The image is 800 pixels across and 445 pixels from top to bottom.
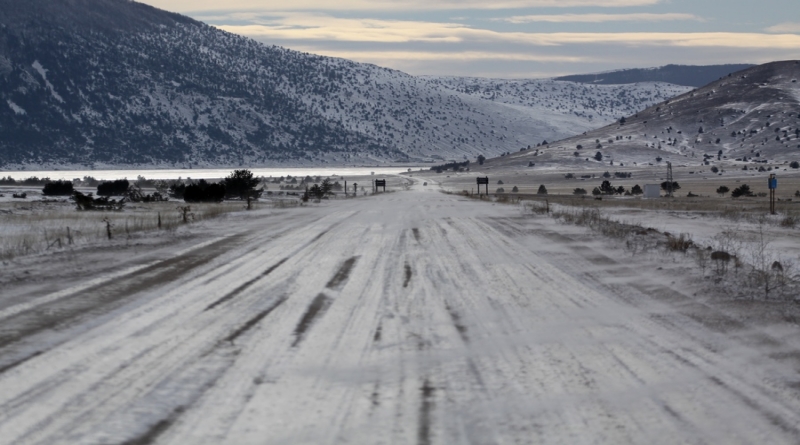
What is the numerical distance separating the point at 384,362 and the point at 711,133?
167m

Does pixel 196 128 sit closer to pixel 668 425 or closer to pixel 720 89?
pixel 720 89

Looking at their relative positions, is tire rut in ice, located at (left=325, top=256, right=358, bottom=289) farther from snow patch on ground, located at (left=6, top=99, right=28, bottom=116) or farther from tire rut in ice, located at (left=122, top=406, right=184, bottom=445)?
snow patch on ground, located at (left=6, top=99, right=28, bottom=116)

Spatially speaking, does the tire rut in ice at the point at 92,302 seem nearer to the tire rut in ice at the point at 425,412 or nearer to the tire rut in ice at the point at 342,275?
the tire rut in ice at the point at 342,275

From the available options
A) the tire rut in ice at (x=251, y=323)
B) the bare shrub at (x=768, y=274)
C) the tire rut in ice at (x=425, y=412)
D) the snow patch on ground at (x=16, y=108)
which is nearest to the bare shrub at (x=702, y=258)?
the bare shrub at (x=768, y=274)

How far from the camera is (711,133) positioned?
16525 cm

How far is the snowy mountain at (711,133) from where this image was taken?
150000 millimetres

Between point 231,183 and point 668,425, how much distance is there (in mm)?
55616

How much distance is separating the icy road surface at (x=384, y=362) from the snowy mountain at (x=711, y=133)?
126 m

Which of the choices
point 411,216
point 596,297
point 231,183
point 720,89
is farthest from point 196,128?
point 596,297

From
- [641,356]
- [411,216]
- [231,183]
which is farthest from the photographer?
[231,183]

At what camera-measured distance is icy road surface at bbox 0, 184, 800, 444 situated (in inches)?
252

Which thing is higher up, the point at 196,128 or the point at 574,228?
the point at 196,128

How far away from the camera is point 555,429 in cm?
636

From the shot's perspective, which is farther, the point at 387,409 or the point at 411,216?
the point at 411,216
